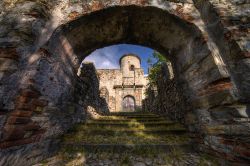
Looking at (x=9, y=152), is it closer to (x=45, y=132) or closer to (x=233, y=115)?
(x=45, y=132)

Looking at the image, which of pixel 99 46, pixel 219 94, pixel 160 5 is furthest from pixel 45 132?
pixel 160 5

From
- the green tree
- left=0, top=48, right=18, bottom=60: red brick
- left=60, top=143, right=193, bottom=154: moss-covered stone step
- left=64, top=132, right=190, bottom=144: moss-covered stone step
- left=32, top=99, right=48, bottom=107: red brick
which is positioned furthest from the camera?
the green tree

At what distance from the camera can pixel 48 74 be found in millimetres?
2648

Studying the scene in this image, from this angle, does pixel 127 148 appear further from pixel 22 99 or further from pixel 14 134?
pixel 22 99

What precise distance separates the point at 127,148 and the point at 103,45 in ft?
8.93

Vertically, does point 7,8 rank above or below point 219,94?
above

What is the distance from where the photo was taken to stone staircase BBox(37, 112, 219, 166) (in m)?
2.46

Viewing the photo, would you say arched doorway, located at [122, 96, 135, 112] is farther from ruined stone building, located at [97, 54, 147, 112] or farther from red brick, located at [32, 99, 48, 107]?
red brick, located at [32, 99, 48, 107]

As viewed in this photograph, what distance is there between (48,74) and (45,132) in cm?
108

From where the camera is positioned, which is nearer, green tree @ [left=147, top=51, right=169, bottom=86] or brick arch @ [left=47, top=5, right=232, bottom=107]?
brick arch @ [left=47, top=5, right=232, bottom=107]

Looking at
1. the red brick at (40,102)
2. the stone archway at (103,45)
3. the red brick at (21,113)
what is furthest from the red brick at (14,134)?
the red brick at (40,102)

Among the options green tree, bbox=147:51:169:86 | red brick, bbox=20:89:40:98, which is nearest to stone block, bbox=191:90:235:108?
red brick, bbox=20:89:40:98

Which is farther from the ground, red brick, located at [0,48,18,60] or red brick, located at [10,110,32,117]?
red brick, located at [0,48,18,60]

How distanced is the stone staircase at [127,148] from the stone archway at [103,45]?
1.19 ft
